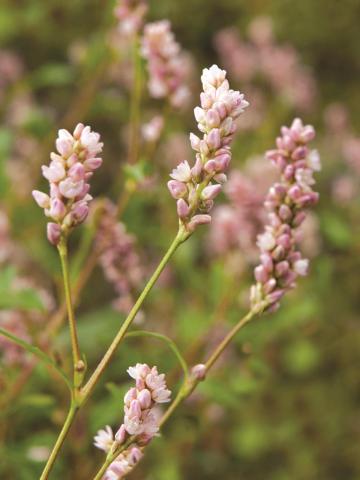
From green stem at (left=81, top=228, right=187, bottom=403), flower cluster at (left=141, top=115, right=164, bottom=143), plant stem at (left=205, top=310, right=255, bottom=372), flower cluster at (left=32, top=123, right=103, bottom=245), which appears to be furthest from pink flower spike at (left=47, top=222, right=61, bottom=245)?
flower cluster at (left=141, top=115, right=164, bottom=143)

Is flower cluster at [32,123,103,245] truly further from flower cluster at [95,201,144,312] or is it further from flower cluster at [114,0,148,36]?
flower cluster at [114,0,148,36]

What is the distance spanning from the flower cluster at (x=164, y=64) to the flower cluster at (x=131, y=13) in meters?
0.06

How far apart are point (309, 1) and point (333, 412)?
6.99 feet

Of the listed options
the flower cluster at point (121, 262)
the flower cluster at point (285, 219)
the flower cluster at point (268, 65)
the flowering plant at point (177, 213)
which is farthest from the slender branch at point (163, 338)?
the flower cluster at point (268, 65)

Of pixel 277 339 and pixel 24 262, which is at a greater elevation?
pixel 24 262

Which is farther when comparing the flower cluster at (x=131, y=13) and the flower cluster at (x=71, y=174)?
the flower cluster at (x=131, y=13)

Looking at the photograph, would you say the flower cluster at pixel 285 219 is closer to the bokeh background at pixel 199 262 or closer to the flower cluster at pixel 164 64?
the bokeh background at pixel 199 262

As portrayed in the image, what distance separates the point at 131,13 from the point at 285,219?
0.57 meters

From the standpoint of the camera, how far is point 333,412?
7.91ft

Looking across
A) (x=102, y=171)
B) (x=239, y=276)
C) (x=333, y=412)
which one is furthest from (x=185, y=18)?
(x=239, y=276)

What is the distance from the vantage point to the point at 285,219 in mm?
857

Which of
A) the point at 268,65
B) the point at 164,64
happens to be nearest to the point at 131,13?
the point at 164,64

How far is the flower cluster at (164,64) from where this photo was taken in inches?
44.9

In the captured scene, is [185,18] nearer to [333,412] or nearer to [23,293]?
[333,412]
